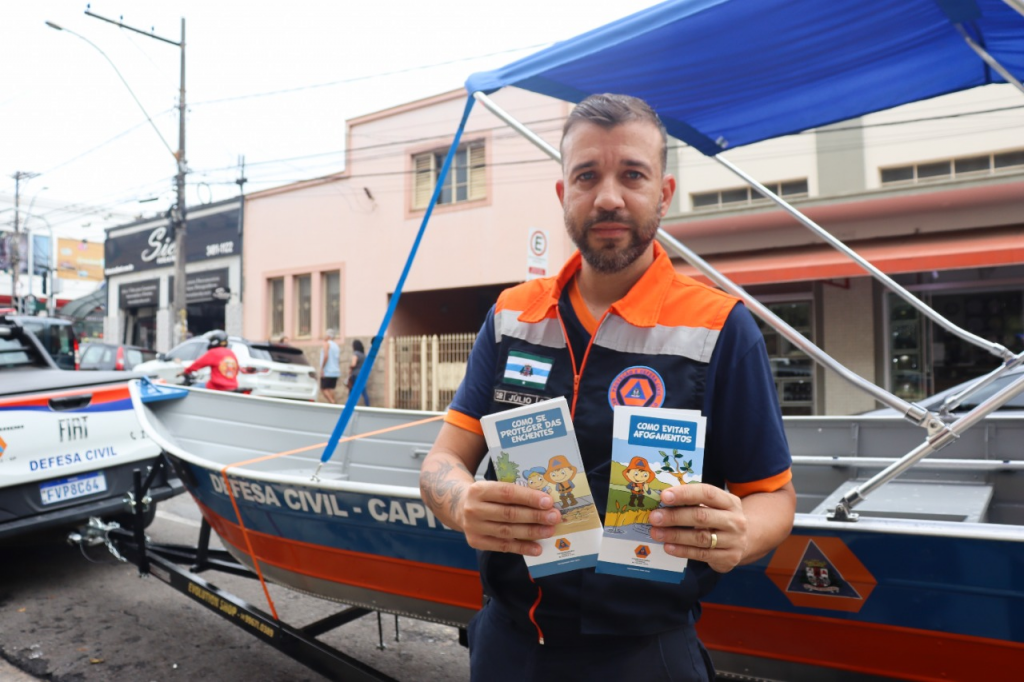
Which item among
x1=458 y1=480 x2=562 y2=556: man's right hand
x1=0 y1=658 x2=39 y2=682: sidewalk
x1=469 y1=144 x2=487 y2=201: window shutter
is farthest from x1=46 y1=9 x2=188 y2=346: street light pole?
x1=458 y1=480 x2=562 y2=556: man's right hand

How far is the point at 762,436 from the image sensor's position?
4.58 ft

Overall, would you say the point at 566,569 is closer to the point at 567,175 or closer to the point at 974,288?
the point at 567,175

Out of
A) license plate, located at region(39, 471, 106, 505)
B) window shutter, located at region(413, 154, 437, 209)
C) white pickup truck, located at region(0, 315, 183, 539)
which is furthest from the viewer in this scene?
window shutter, located at region(413, 154, 437, 209)

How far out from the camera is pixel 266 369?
11.6m

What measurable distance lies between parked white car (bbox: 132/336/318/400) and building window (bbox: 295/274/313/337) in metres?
5.67

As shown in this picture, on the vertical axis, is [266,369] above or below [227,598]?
above

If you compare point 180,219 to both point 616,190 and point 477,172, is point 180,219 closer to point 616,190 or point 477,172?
point 477,172

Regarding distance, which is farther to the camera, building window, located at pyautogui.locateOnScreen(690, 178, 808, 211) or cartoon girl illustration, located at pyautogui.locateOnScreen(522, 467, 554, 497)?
building window, located at pyautogui.locateOnScreen(690, 178, 808, 211)

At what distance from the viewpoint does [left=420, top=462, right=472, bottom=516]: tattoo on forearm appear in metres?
1.51

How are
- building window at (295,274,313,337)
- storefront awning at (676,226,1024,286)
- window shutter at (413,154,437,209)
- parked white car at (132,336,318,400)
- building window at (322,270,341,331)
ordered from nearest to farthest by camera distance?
1. storefront awning at (676,226,1024,286)
2. parked white car at (132,336,318,400)
3. window shutter at (413,154,437,209)
4. building window at (322,270,341,331)
5. building window at (295,274,313,337)

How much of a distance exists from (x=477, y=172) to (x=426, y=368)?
426cm

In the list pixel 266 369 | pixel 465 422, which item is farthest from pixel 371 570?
pixel 266 369

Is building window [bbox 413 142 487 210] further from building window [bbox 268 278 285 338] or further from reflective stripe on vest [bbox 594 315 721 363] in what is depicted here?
reflective stripe on vest [bbox 594 315 721 363]

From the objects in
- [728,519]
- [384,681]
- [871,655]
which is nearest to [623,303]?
[728,519]
